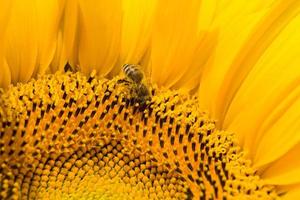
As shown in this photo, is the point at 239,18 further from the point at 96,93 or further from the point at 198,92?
the point at 96,93

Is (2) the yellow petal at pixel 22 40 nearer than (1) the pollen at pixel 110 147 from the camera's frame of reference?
No

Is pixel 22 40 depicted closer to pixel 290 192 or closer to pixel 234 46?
pixel 234 46

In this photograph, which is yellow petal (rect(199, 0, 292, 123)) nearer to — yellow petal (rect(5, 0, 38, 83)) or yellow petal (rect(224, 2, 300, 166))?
yellow petal (rect(224, 2, 300, 166))

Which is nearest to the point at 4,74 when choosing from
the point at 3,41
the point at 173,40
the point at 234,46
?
the point at 3,41

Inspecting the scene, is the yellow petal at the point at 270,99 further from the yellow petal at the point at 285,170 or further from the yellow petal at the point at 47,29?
the yellow petal at the point at 47,29

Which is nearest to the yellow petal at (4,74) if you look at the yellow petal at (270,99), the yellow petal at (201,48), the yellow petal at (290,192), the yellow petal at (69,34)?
the yellow petal at (69,34)

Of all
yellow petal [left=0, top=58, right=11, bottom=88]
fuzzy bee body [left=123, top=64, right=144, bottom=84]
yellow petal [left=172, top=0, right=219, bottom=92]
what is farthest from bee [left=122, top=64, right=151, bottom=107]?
yellow petal [left=0, top=58, right=11, bottom=88]

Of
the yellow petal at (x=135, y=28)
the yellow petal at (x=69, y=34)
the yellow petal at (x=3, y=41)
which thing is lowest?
the yellow petal at (x=3, y=41)

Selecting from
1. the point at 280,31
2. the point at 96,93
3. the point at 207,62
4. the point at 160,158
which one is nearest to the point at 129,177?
the point at 160,158
